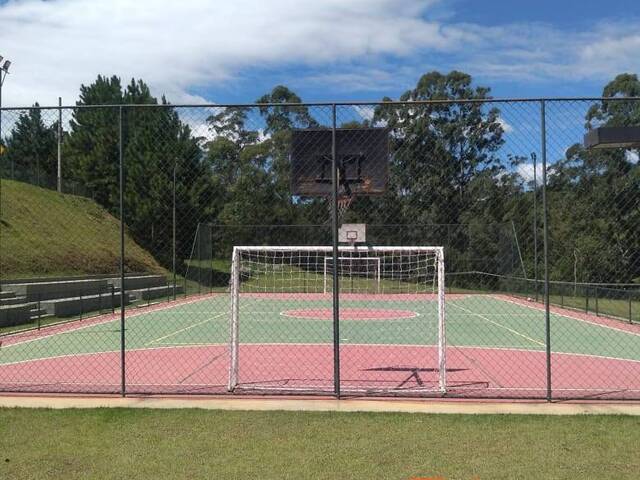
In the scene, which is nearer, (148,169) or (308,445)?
(308,445)

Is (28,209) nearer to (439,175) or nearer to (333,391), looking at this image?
(439,175)

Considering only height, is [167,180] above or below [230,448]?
above

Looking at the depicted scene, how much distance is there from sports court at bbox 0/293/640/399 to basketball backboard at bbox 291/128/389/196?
2714mm

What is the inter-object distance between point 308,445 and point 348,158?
403 cm

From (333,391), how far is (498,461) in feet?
8.92

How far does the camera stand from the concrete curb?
6.96 m

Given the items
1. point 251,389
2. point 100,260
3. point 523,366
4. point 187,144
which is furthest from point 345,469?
point 100,260

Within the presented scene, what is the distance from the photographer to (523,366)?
1123 cm

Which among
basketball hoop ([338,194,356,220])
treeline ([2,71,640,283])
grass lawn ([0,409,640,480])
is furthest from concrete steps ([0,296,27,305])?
grass lawn ([0,409,640,480])

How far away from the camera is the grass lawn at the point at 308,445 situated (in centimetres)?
511

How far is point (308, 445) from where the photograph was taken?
575 centimetres

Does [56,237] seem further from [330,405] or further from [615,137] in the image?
[615,137]

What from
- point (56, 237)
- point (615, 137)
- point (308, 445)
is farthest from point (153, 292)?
point (615, 137)

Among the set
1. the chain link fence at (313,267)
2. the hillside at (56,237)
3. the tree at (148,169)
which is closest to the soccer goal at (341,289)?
the chain link fence at (313,267)
